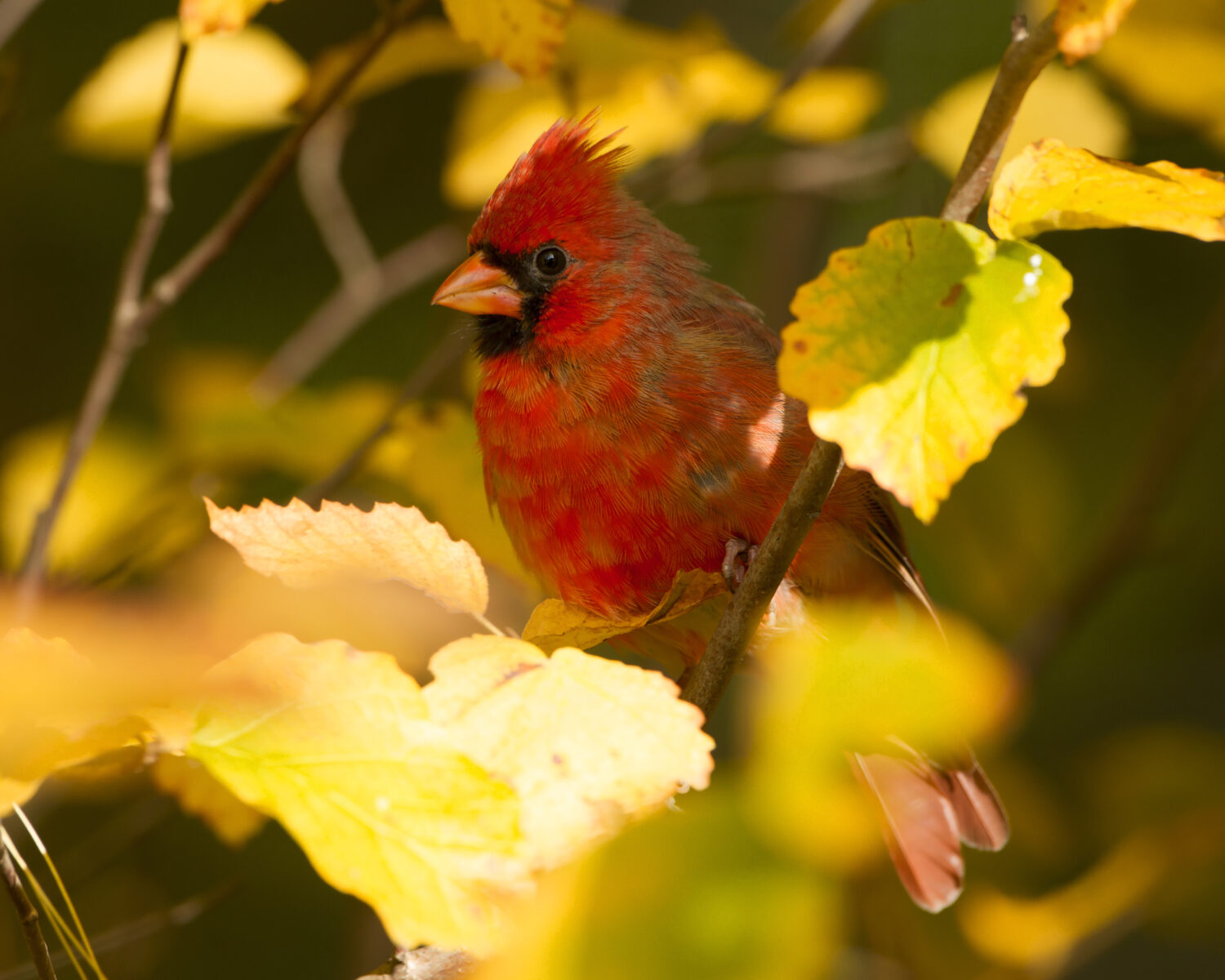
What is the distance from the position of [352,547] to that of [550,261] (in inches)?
39.7

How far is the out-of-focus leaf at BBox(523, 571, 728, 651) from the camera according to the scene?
1230 mm

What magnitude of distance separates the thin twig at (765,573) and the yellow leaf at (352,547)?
0.80ft

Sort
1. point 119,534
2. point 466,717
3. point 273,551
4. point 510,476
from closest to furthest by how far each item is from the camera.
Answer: point 466,717, point 273,551, point 510,476, point 119,534

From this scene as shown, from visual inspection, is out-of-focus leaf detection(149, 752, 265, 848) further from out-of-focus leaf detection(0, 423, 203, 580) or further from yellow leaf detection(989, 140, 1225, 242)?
yellow leaf detection(989, 140, 1225, 242)

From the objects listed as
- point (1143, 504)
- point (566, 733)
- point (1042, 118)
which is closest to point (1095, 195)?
point (566, 733)

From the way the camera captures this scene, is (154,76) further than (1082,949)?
No

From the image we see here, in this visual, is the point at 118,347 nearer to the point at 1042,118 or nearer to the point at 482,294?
the point at 482,294

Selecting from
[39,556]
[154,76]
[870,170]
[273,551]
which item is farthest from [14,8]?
[870,170]

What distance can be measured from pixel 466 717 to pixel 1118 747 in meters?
1.92

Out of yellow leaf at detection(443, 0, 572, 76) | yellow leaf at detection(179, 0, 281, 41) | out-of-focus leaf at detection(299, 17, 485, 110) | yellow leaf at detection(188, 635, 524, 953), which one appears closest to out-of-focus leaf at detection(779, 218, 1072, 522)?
yellow leaf at detection(188, 635, 524, 953)

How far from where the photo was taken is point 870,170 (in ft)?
8.85

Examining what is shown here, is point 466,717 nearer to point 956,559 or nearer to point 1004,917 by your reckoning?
point 1004,917

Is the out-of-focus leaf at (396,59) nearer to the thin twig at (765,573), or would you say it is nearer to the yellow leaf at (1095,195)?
the thin twig at (765,573)

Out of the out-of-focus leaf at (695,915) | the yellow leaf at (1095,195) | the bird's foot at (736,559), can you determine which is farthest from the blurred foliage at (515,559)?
the yellow leaf at (1095,195)
